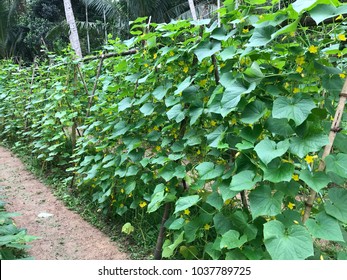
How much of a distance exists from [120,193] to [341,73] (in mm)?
2019

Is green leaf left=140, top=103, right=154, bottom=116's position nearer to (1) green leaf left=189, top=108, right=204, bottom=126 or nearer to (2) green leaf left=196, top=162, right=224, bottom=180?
(1) green leaf left=189, top=108, right=204, bottom=126

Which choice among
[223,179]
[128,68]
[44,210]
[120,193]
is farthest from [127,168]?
[44,210]

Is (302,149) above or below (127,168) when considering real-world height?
above

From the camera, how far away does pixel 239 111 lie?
1.74 meters

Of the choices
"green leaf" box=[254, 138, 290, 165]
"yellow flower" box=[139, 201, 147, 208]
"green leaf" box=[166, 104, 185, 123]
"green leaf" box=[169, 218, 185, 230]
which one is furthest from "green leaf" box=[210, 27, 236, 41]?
"yellow flower" box=[139, 201, 147, 208]

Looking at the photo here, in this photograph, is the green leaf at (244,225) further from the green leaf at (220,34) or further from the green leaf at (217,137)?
the green leaf at (220,34)

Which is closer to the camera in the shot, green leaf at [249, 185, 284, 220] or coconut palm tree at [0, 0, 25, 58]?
green leaf at [249, 185, 284, 220]

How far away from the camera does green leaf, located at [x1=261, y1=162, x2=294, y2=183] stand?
1.40 metres

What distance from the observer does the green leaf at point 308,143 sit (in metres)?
1.38

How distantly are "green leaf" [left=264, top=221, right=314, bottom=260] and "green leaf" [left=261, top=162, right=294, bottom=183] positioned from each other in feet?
0.58

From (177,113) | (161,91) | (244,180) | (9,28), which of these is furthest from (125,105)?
(9,28)

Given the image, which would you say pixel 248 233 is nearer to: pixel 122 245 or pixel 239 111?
pixel 239 111

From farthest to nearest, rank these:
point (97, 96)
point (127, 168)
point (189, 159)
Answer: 1. point (97, 96)
2. point (127, 168)
3. point (189, 159)

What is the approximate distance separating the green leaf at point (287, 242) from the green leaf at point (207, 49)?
3.07ft
